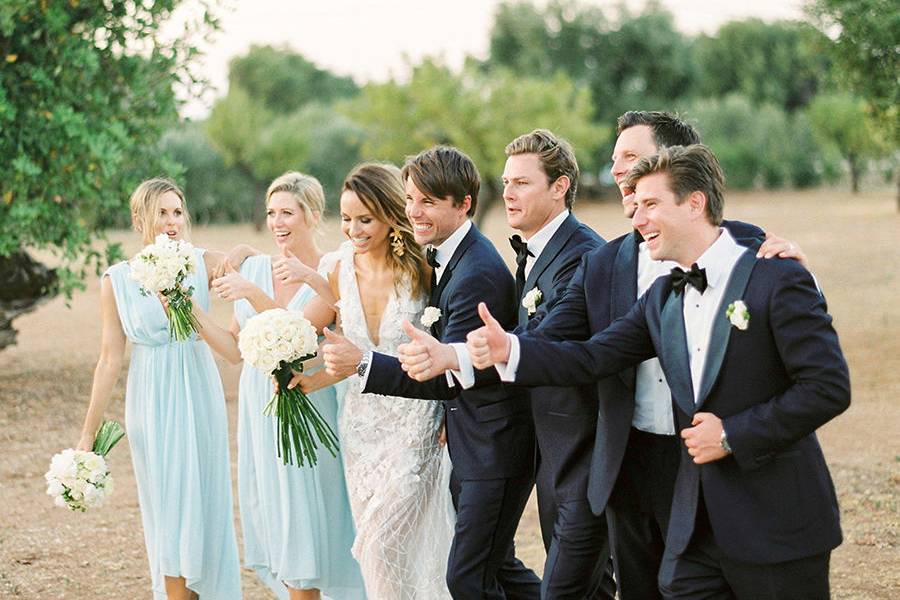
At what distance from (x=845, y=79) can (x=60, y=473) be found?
37.6ft

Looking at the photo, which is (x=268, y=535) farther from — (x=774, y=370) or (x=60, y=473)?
(x=774, y=370)

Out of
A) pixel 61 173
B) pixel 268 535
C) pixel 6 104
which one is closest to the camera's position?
pixel 268 535

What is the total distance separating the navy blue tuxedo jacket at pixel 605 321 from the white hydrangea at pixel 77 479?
2.25 meters

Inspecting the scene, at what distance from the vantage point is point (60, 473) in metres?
5.19

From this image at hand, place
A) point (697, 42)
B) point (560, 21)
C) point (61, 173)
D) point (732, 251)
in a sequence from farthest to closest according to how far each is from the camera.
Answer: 1. point (697, 42)
2. point (560, 21)
3. point (61, 173)
4. point (732, 251)

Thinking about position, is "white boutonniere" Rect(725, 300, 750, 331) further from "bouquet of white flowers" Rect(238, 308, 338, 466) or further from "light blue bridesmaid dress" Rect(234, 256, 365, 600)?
"light blue bridesmaid dress" Rect(234, 256, 365, 600)

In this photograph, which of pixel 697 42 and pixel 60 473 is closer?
pixel 60 473

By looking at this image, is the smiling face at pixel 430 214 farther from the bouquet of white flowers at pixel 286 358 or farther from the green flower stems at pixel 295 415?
the green flower stems at pixel 295 415

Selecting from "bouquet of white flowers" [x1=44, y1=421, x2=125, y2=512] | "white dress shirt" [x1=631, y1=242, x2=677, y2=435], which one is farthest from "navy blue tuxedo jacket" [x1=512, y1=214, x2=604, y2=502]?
"bouquet of white flowers" [x1=44, y1=421, x2=125, y2=512]

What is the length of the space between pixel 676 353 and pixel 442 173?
1425 mm

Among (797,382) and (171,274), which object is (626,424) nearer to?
(797,382)

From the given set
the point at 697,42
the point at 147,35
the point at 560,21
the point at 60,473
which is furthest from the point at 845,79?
the point at 697,42

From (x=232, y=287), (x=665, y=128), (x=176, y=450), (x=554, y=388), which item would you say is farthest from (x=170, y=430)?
(x=665, y=128)

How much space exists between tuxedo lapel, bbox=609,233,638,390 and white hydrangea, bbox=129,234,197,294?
6.54 ft
